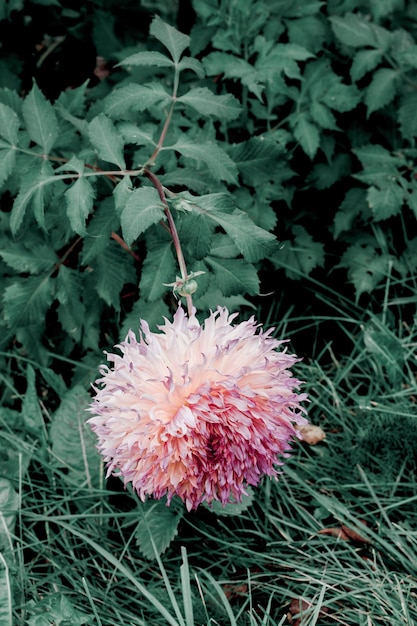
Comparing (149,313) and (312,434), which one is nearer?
(149,313)

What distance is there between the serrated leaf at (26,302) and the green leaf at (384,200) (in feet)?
2.72

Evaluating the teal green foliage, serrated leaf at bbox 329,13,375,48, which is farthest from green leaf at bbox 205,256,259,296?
serrated leaf at bbox 329,13,375,48

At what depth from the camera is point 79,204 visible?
4.60ft

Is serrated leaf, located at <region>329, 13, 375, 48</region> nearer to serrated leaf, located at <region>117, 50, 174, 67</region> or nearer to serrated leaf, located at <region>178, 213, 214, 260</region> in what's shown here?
serrated leaf, located at <region>117, 50, 174, 67</region>

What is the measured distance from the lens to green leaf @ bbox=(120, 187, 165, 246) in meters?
1.28

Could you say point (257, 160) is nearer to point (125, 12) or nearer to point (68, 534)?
point (125, 12)

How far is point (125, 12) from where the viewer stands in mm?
2205

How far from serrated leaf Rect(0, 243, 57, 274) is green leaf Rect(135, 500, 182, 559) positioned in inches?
23.1

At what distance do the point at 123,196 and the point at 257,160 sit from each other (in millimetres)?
467

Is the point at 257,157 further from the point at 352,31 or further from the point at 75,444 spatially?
the point at 75,444

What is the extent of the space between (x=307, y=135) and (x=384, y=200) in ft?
0.83

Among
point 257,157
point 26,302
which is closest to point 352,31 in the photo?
point 257,157

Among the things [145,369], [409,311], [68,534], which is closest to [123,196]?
[145,369]

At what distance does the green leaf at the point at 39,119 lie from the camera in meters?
1.64
